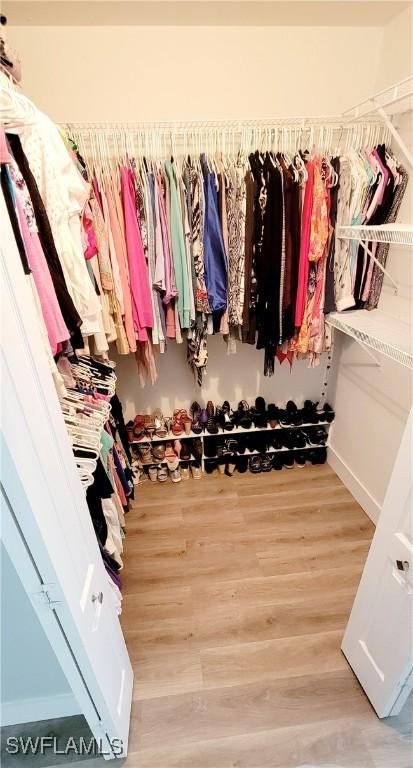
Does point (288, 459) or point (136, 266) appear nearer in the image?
point (136, 266)

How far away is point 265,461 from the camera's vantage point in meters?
2.50

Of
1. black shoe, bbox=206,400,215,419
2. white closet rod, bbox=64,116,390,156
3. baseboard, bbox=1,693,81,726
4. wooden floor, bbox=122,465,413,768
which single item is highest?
white closet rod, bbox=64,116,390,156

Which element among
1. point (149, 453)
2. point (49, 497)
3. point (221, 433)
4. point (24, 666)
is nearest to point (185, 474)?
point (149, 453)

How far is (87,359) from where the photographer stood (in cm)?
166

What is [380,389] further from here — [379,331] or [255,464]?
[255,464]

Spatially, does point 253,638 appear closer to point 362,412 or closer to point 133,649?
point 133,649

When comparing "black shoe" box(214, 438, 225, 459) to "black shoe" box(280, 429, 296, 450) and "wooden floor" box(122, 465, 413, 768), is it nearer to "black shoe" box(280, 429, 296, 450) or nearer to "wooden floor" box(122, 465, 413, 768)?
"wooden floor" box(122, 465, 413, 768)

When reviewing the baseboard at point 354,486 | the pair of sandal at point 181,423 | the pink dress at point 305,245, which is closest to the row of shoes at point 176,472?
the pair of sandal at point 181,423

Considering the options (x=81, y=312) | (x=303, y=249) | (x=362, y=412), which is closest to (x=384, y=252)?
(x=303, y=249)

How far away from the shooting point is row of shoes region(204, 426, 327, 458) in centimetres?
245

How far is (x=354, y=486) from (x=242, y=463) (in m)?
0.74

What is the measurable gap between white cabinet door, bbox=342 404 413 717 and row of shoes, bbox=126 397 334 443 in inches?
49.0

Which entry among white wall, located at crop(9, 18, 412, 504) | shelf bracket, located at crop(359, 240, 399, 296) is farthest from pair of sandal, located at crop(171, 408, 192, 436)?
shelf bracket, located at crop(359, 240, 399, 296)

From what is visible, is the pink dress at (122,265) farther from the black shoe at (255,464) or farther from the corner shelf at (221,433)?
the black shoe at (255,464)
